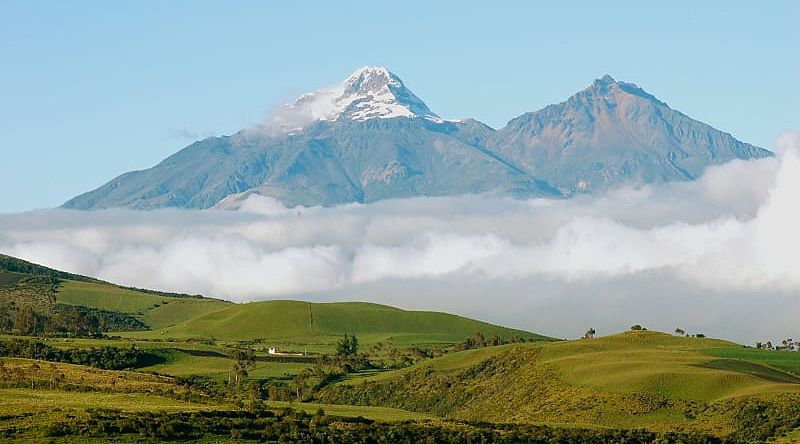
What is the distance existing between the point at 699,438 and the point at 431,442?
3930 cm

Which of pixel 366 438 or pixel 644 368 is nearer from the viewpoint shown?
pixel 366 438

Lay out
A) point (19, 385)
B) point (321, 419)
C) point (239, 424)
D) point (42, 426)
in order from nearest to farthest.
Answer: point (42, 426) < point (239, 424) < point (321, 419) < point (19, 385)

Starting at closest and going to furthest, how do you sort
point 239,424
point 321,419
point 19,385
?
1. point 239,424
2. point 321,419
3. point 19,385

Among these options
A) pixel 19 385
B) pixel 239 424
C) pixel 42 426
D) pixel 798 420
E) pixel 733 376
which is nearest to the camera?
pixel 42 426

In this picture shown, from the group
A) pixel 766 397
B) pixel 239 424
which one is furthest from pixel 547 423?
pixel 239 424

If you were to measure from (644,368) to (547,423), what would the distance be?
32.4m

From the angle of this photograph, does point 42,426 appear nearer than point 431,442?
Yes

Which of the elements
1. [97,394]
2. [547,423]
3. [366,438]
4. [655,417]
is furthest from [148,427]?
[655,417]

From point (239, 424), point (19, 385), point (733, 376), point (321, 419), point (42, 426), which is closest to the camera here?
point (42, 426)

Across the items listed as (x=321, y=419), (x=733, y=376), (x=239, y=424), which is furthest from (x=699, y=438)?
(x=239, y=424)

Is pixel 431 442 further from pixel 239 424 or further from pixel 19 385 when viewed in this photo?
pixel 19 385

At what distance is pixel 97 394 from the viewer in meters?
151

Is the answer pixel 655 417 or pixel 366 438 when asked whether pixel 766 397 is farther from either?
pixel 366 438

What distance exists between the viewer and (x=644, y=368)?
651ft
